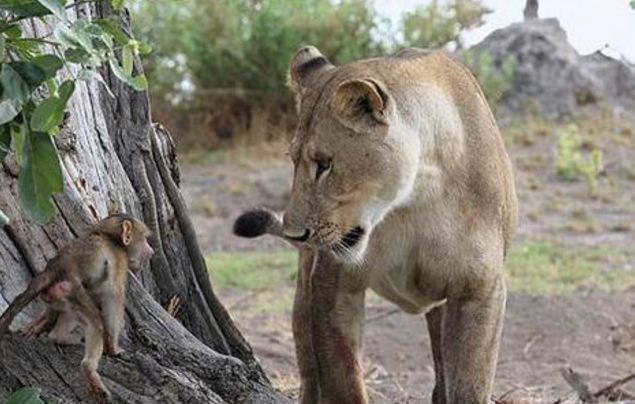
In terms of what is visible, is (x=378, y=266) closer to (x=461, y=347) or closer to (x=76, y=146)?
(x=461, y=347)

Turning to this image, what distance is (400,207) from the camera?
3883 millimetres

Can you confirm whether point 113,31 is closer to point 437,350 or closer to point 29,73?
point 29,73

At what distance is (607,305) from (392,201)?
462 cm

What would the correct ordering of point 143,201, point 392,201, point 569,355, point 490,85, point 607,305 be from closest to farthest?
point 392,201 < point 143,201 < point 569,355 < point 607,305 < point 490,85

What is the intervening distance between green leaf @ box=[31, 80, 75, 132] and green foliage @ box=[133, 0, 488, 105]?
10.1m

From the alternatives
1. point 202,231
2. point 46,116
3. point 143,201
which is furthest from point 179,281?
point 202,231

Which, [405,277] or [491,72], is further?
[491,72]

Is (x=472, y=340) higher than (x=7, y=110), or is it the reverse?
(x=7, y=110)

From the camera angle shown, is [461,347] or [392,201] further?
[461,347]

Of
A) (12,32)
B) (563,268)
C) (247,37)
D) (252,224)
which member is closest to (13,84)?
(12,32)

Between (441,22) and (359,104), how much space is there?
1023cm

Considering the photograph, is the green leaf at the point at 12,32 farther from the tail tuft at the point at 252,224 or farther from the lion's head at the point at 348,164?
the tail tuft at the point at 252,224

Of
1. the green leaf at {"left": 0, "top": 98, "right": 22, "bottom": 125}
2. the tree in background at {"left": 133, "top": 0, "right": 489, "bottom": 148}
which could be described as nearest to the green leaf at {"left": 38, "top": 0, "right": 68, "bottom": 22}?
the green leaf at {"left": 0, "top": 98, "right": 22, "bottom": 125}

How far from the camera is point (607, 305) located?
26.7 feet
